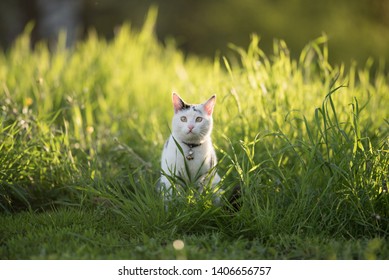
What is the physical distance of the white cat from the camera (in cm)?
313

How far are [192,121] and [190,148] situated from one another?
0.18m

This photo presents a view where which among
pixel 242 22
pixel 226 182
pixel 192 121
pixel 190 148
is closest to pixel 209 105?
pixel 192 121

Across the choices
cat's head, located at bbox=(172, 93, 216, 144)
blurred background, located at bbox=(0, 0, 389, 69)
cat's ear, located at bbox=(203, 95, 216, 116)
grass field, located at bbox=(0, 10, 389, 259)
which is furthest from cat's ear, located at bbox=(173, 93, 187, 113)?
blurred background, located at bbox=(0, 0, 389, 69)

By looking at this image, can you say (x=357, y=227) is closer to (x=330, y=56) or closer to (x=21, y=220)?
(x=21, y=220)

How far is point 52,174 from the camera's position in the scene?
12.0ft

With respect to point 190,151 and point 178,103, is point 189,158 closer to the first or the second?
point 190,151

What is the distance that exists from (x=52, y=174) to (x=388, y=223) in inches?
85.7

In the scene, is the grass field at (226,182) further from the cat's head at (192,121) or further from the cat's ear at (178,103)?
the cat's ear at (178,103)

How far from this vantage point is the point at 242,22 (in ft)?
43.3

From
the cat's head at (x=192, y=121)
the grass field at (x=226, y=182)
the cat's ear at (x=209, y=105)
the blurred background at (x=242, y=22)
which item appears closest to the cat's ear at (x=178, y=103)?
the cat's head at (x=192, y=121)

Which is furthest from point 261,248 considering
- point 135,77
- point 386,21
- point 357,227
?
point 386,21

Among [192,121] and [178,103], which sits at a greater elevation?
[178,103]

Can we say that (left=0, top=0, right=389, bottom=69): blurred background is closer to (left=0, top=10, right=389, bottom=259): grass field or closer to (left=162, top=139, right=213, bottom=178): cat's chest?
(left=0, top=10, right=389, bottom=259): grass field

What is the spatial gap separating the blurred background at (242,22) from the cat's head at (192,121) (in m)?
7.52
